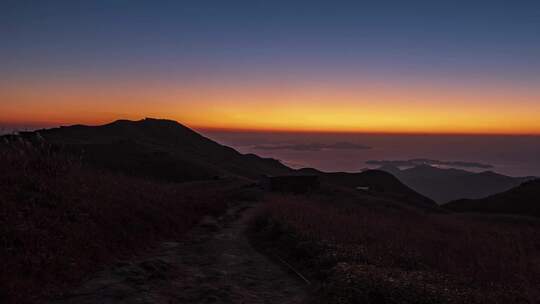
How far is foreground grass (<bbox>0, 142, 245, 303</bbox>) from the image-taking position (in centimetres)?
849

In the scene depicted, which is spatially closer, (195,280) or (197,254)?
(195,280)

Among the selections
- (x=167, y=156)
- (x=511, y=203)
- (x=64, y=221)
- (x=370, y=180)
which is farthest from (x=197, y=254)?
(x=370, y=180)

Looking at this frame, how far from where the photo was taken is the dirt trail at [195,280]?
827 cm

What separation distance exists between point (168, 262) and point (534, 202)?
5534 cm

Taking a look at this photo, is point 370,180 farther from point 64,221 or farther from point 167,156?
point 64,221

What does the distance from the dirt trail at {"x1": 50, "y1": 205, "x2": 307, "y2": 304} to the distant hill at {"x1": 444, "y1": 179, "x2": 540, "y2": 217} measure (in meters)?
49.0

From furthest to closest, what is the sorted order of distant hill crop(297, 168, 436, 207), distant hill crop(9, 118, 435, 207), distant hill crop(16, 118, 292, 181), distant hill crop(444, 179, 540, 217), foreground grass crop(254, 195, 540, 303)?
distant hill crop(297, 168, 436, 207)
distant hill crop(16, 118, 292, 181)
distant hill crop(9, 118, 435, 207)
distant hill crop(444, 179, 540, 217)
foreground grass crop(254, 195, 540, 303)

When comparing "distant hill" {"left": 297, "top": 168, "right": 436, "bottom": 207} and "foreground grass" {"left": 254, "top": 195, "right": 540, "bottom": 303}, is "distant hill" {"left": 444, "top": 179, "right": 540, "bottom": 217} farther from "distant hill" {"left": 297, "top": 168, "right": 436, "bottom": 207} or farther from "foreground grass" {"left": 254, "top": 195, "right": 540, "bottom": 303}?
"foreground grass" {"left": 254, "top": 195, "right": 540, "bottom": 303}

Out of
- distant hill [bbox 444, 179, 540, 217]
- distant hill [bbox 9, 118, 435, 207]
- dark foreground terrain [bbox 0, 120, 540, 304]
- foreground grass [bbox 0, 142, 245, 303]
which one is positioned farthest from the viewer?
distant hill [bbox 9, 118, 435, 207]

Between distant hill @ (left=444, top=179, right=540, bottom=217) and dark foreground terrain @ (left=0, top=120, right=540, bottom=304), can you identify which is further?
distant hill @ (left=444, top=179, right=540, bottom=217)

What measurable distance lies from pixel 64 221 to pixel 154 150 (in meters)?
67.6

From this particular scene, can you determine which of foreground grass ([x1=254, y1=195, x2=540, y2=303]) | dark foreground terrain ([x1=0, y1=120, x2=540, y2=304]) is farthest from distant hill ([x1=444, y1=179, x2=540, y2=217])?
foreground grass ([x1=254, y1=195, x2=540, y2=303])

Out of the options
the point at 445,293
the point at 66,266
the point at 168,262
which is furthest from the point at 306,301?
the point at 66,266

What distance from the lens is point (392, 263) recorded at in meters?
10.5
